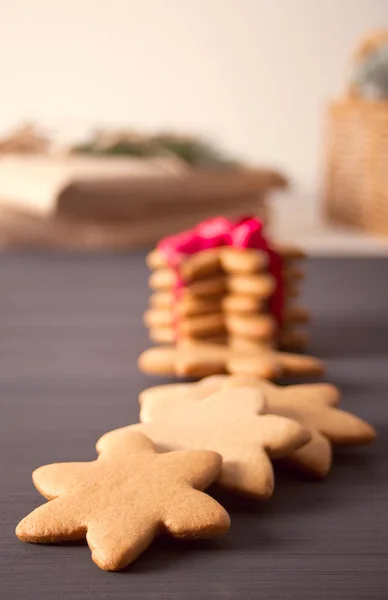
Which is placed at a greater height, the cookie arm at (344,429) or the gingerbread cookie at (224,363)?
the gingerbread cookie at (224,363)

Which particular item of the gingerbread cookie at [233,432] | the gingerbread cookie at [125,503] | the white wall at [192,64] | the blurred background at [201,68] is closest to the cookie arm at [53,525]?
the gingerbread cookie at [125,503]

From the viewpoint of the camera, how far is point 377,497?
661 millimetres

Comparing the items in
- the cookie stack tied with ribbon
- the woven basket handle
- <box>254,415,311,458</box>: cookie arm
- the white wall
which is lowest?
<box>254,415,311,458</box>: cookie arm

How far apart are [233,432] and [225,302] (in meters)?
0.34

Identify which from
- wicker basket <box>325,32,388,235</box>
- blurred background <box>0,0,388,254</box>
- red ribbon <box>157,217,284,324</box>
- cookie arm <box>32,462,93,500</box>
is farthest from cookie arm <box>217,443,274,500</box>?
blurred background <box>0,0,388,254</box>

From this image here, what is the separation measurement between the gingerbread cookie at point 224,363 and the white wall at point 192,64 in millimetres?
2059

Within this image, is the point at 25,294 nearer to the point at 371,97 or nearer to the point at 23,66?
the point at 371,97

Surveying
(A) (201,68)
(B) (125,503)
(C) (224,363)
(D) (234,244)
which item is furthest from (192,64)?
(B) (125,503)

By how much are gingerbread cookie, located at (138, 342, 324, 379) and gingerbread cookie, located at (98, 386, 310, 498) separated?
16 centimetres

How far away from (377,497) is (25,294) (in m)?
0.87

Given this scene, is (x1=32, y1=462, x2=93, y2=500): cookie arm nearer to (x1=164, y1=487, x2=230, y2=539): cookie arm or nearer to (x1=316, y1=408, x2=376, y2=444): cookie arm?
(x1=164, y1=487, x2=230, y2=539): cookie arm

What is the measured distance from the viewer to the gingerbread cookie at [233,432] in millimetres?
643

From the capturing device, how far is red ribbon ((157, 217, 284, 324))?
1.03 metres

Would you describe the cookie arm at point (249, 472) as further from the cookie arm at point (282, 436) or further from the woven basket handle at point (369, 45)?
the woven basket handle at point (369, 45)
